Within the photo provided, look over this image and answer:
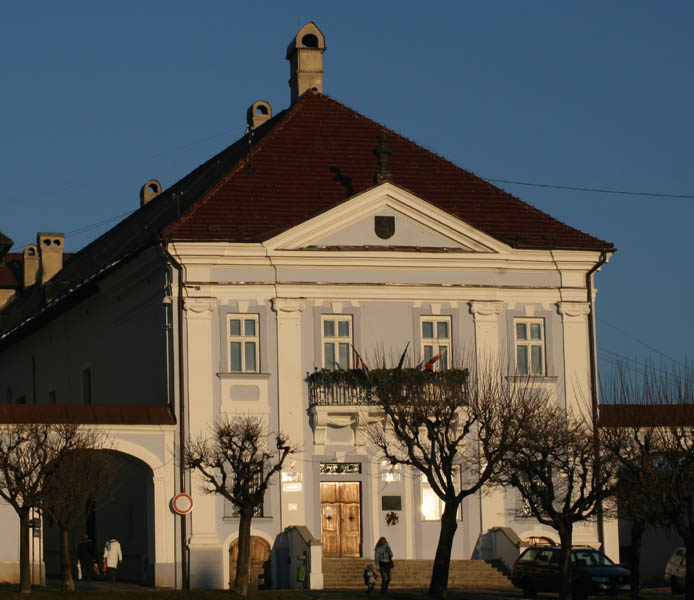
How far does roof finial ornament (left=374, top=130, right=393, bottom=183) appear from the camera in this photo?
44.3 metres

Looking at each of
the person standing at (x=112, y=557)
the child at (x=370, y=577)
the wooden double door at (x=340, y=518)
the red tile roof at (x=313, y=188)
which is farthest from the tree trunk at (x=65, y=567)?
the red tile roof at (x=313, y=188)

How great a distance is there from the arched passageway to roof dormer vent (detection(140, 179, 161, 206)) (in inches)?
674

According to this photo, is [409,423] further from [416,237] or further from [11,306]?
[11,306]

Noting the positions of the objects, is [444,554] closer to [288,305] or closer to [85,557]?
[288,305]

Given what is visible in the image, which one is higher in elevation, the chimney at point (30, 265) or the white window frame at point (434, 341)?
the chimney at point (30, 265)

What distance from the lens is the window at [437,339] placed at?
4436 centimetres

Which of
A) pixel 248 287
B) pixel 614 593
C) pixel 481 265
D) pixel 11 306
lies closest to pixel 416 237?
pixel 481 265

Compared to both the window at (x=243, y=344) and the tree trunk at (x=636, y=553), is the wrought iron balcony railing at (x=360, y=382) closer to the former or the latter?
the window at (x=243, y=344)

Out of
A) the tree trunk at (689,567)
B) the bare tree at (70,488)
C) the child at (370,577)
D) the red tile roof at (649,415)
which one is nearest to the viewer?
the tree trunk at (689,567)

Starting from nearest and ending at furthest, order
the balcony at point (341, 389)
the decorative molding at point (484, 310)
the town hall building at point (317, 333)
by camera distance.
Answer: the town hall building at point (317, 333), the balcony at point (341, 389), the decorative molding at point (484, 310)

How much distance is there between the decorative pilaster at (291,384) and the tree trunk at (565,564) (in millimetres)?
8428

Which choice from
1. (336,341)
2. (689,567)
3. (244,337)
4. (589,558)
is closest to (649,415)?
(589,558)

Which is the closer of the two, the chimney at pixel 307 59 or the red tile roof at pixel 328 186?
the red tile roof at pixel 328 186

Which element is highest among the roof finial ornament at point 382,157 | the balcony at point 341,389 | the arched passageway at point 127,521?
the roof finial ornament at point 382,157
